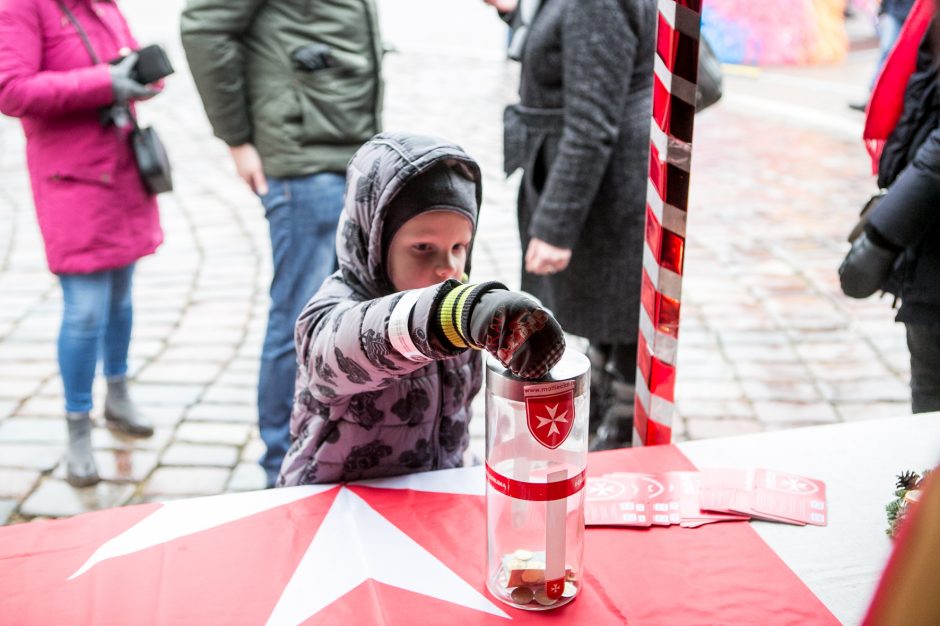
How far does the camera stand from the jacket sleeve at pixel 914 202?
2.08 metres

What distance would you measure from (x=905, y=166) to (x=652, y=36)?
78 centimetres

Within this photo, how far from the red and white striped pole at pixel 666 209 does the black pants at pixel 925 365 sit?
2.72 ft

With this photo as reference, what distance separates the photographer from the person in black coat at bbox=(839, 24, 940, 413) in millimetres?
2107

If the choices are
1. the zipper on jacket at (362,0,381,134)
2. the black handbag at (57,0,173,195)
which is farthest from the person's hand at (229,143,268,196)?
the zipper on jacket at (362,0,381,134)

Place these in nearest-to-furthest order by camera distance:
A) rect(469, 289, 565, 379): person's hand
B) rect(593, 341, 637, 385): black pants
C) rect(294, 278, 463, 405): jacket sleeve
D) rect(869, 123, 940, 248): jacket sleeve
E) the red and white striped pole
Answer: rect(469, 289, 565, 379): person's hand → rect(294, 278, 463, 405): jacket sleeve → the red and white striped pole → rect(869, 123, 940, 248): jacket sleeve → rect(593, 341, 637, 385): black pants

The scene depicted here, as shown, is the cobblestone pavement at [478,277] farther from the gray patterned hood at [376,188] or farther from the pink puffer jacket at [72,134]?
the gray patterned hood at [376,188]

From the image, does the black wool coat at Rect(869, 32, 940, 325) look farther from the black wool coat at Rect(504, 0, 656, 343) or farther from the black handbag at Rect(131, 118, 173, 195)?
the black handbag at Rect(131, 118, 173, 195)

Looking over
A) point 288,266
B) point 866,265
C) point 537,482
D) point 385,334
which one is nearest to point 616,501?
point 537,482

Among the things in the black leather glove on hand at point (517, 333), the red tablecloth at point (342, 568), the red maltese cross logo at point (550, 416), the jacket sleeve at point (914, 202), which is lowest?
the red tablecloth at point (342, 568)

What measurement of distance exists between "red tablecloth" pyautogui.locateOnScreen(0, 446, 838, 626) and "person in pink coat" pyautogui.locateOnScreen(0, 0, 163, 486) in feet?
5.57

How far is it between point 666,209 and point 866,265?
0.70 m

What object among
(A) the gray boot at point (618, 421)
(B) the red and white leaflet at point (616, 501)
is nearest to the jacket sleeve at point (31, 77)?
(A) the gray boot at point (618, 421)

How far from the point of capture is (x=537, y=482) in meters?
1.21

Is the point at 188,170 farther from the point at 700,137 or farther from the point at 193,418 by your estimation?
the point at 700,137
